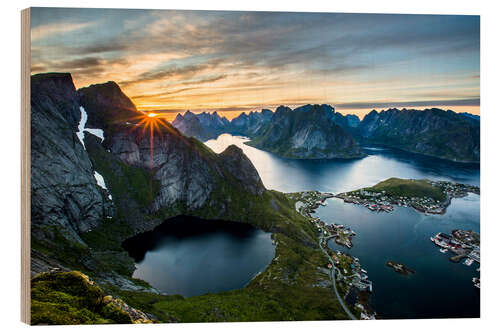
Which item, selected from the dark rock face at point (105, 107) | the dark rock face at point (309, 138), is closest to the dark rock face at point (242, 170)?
the dark rock face at point (105, 107)

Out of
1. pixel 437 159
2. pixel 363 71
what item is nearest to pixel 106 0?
pixel 363 71

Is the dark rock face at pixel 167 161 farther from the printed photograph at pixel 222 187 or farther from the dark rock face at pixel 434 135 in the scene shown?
the dark rock face at pixel 434 135

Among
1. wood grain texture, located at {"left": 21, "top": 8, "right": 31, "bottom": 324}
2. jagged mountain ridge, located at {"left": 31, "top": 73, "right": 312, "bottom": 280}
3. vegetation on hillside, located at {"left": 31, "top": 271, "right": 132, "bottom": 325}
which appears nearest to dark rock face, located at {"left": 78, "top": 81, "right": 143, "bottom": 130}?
jagged mountain ridge, located at {"left": 31, "top": 73, "right": 312, "bottom": 280}

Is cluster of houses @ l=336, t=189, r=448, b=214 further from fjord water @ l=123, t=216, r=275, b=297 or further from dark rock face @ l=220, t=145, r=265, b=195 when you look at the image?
A: fjord water @ l=123, t=216, r=275, b=297

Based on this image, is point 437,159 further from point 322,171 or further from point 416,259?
point 416,259

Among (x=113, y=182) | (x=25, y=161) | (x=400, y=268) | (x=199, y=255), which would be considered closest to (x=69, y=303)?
(x=25, y=161)
